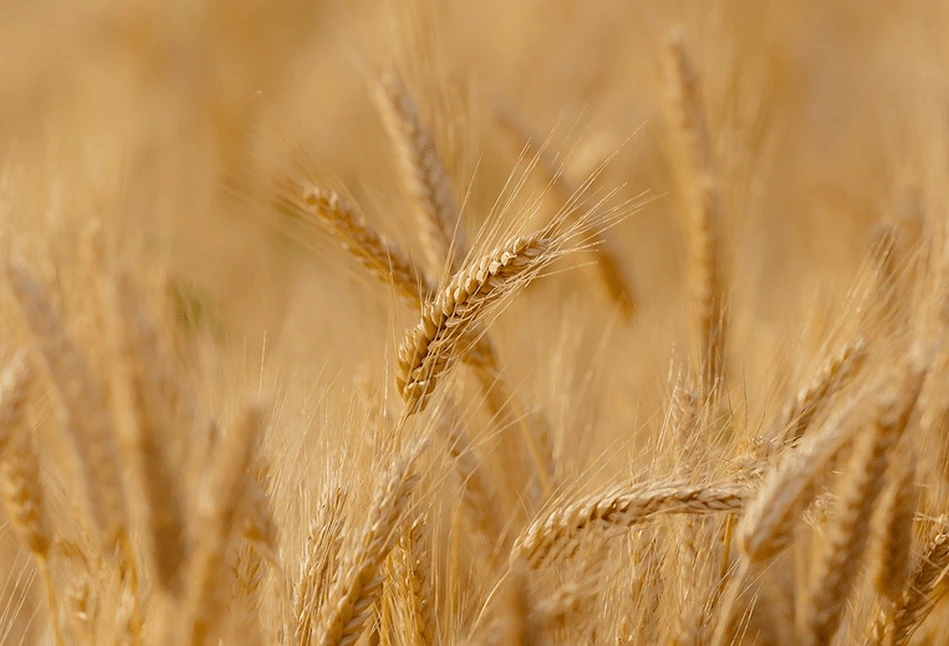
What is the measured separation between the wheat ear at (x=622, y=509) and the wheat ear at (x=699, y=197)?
0.58m

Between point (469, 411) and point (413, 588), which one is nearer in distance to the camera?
point (413, 588)

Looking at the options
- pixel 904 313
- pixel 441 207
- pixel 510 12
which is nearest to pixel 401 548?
pixel 441 207

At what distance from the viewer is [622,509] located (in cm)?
110

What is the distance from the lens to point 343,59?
374 centimetres

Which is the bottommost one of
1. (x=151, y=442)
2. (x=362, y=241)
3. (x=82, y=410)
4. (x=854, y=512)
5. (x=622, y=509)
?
(x=854, y=512)

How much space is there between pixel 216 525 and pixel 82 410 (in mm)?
295

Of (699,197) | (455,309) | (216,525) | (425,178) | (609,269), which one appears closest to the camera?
(216,525)

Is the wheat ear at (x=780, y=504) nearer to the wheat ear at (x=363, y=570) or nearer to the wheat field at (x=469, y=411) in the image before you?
the wheat field at (x=469, y=411)

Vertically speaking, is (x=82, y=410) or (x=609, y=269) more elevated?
(x=609, y=269)

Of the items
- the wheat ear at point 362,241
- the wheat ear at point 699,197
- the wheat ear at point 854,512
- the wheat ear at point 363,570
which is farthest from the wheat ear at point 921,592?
the wheat ear at point 362,241

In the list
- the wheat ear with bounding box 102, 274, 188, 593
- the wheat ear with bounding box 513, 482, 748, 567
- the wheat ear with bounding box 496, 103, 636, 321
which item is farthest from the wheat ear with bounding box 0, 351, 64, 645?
the wheat ear with bounding box 496, 103, 636, 321

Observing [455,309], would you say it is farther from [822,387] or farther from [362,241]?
[822,387]

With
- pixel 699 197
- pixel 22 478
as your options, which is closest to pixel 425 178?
pixel 699 197

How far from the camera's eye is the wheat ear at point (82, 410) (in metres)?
1.03
